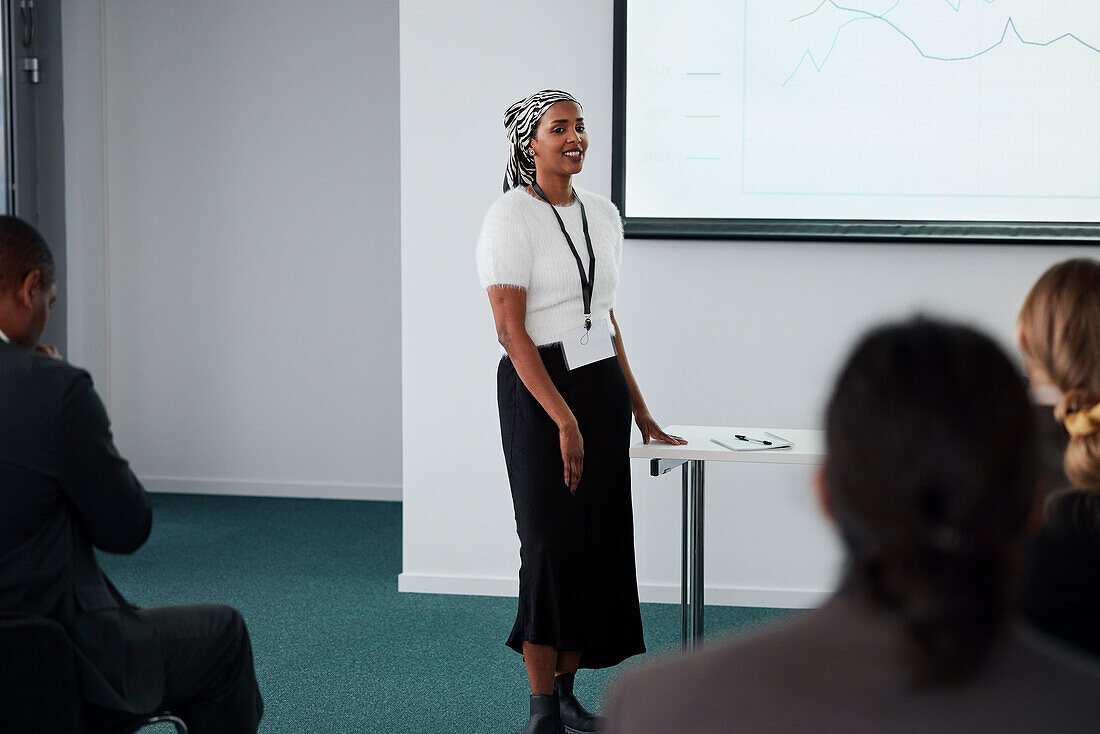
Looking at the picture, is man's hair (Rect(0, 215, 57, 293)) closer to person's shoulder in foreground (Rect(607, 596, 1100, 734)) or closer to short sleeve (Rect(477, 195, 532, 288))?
short sleeve (Rect(477, 195, 532, 288))

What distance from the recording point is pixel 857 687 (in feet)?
2.35

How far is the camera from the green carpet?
279 cm

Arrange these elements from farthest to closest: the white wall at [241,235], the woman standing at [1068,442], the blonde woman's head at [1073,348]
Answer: the white wall at [241,235] < the blonde woman's head at [1073,348] < the woman standing at [1068,442]

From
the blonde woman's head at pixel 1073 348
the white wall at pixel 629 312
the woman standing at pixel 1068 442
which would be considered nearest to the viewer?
the woman standing at pixel 1068 442

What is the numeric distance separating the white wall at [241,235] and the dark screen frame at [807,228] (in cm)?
204

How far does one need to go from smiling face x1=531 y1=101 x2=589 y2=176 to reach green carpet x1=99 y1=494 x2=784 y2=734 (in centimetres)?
144

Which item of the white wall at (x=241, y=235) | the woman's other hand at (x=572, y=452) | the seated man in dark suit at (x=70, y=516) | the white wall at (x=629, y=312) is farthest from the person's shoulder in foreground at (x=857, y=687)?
the white wall at (x=241, y=235)

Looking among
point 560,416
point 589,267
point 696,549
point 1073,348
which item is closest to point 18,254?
point 560,416

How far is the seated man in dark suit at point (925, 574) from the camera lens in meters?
0.70

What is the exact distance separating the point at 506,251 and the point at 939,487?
1815mm

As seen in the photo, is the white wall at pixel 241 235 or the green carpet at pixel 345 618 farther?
the white wall at pixel 241 235

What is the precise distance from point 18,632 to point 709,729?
1095 millimetres

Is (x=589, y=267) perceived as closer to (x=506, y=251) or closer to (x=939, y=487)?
(x=506, y=251)

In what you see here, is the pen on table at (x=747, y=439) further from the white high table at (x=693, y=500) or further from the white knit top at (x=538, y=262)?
the white knit top at (x=538, y=262)
